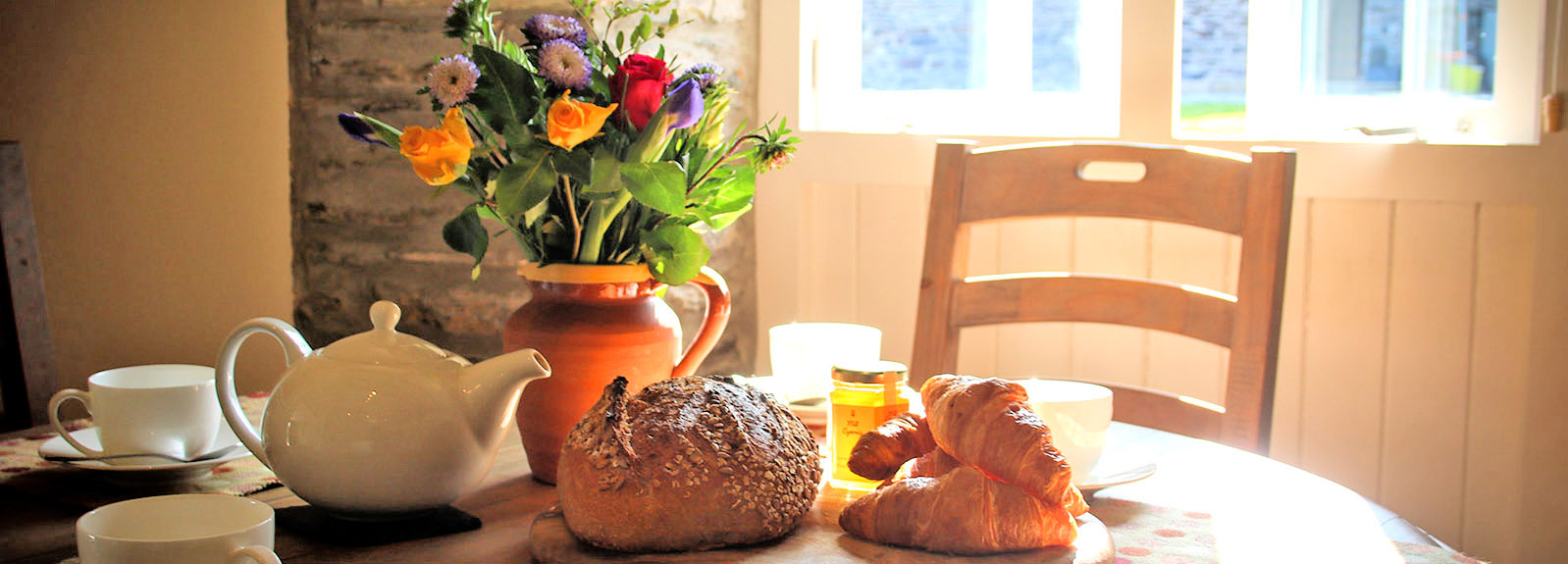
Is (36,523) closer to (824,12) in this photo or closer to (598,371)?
(598,371)

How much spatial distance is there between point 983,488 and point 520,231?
416 mm

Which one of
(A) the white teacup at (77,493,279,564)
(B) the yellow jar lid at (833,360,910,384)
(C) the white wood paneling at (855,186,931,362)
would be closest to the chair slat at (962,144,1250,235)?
(C) the white wood paneling at (855,186,931,362)

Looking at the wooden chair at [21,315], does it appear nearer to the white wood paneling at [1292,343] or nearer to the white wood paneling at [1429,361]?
the white wood paneling at [1292,343]

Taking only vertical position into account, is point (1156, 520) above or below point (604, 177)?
below

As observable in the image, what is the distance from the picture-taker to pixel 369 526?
0.84 meters

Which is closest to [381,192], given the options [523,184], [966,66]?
[966,66]

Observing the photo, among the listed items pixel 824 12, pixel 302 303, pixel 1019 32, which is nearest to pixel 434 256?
pixel 302 303

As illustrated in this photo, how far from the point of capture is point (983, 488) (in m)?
0.75

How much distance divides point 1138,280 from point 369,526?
971mm

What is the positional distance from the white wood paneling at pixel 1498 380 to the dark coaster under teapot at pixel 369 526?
1429mm

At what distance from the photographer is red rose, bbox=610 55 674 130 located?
86 centimetres

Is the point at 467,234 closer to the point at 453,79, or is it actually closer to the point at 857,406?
the point at 453,79

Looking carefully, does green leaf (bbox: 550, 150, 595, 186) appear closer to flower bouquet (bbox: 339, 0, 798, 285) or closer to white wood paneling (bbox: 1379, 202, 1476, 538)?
flower bouquet (bbox: 339, 0, 798, 285)

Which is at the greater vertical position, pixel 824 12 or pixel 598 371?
pixel 824 12
